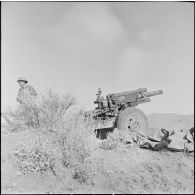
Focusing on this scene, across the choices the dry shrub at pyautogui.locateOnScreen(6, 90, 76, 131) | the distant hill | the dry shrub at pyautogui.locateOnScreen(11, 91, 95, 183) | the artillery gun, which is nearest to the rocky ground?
Answer: the dry shrub at pyautogui.locateOnScreen(11, 91, 95, 183)

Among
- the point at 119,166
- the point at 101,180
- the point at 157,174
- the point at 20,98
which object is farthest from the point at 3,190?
the point at 20,98

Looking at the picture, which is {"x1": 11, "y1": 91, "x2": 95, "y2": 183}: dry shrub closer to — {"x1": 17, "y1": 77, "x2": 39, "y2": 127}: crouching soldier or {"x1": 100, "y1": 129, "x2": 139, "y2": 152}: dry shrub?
{"x1": 100, "y1": 129, "x2": 139, "y2": 152}: dry shrub

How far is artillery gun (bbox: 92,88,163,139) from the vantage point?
10.1 metres

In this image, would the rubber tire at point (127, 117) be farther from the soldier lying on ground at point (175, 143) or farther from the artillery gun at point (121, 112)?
the soldier lying on ground at point (175, 143)

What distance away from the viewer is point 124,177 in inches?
237

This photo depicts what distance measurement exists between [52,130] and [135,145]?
210 centimetres

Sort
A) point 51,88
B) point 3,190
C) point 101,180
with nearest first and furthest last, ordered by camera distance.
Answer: point 3,190
point 101,180
point 51,88

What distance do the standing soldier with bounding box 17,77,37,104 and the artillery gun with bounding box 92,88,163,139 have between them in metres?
2.03

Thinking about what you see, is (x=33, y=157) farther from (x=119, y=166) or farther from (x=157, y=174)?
(x=157, y=174)

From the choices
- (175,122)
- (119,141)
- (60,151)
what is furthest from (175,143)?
(175,122)

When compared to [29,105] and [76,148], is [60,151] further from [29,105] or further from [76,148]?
[29,105]

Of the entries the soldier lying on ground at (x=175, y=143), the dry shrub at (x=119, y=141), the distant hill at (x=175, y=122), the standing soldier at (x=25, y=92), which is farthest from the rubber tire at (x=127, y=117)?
the distant hill at (x=175, y=122)

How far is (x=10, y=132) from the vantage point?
9258 millimetres

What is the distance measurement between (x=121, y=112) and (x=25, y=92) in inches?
121
